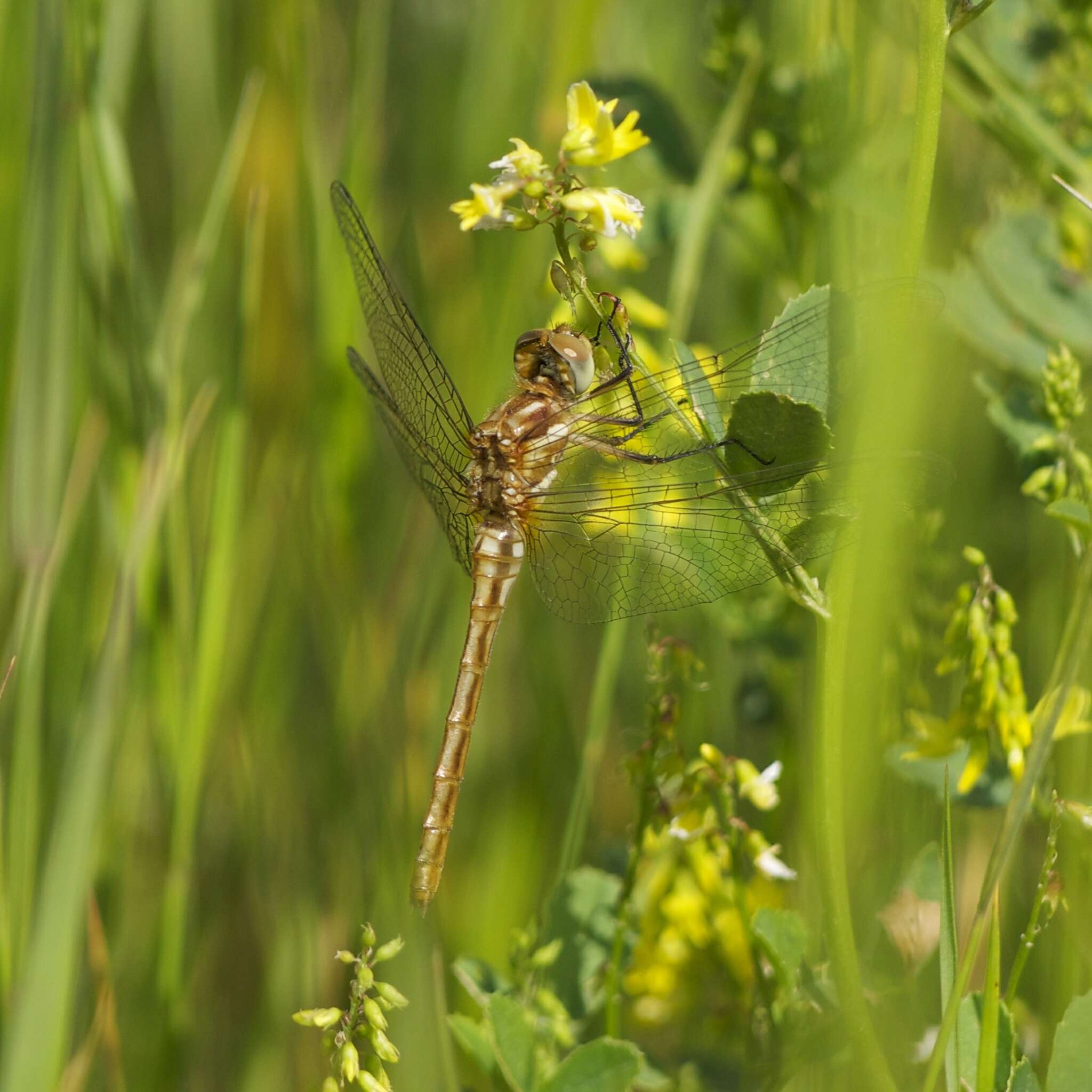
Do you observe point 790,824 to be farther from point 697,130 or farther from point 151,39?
point 151,39

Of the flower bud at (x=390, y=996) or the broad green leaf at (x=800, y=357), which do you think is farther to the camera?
the broad green leaf at (x=800, y=357)

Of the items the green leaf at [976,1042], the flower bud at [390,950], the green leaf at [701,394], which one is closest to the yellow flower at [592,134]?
the green leaf at [701,394]

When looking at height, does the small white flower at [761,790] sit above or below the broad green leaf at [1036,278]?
below

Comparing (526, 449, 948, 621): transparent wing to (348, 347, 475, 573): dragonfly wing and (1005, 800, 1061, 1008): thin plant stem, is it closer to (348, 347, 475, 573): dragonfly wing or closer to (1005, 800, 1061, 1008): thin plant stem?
(348, 347, 475, 573): dragonfly wing

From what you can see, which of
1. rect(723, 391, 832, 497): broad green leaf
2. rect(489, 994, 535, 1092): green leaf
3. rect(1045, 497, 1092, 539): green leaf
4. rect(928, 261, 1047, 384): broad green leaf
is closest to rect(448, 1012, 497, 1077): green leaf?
rect(489, 994, 535, 1092): green leaf

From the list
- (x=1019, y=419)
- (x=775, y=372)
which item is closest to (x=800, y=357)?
(x=775, y=372)

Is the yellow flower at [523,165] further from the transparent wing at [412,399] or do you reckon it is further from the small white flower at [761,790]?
the small white flower at [761,790]
